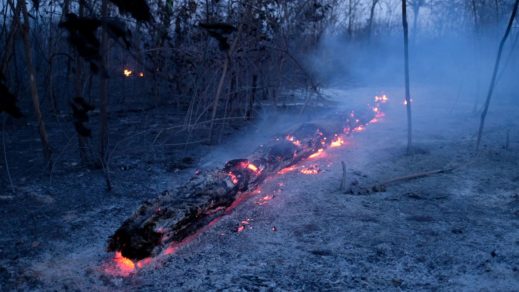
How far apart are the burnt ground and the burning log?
0.11 meters

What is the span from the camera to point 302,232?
10.5ft

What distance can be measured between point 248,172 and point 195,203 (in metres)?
0.88

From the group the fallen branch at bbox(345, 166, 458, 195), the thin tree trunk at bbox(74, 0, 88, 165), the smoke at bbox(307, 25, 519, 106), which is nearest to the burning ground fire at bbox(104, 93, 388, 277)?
the fallen branch at bbox(345, 166, 458, 195)

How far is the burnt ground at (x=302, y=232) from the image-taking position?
2.52m

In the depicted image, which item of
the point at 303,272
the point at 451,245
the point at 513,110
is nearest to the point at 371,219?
the point at 451,245

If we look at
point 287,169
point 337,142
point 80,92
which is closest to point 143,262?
point 80,92

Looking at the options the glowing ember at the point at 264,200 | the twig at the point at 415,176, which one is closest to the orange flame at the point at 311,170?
the twig at the point at 415,176

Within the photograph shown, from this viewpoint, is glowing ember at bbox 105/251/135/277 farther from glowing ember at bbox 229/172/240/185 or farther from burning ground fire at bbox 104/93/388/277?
glowing ember at bbox 229/172/240/185

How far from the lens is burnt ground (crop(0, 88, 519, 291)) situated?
2521 millimetres

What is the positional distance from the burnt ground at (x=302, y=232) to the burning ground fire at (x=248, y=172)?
0.06 metres

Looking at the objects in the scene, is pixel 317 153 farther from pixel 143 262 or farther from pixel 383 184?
pixel 143 262

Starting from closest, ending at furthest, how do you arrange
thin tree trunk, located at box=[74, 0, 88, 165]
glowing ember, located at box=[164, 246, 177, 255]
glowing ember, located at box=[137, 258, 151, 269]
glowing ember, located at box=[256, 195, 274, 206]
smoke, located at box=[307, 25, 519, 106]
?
glowing ember, located at box=[137, 258, 151, 269] → glowing ember, located at box=[164, 246, 177, 255] → glowing ember, located at box=[256, 195, 274, 206] → thin tree trunk, located at box=[74, 0, 88, 165] → smoke, located at box=[307, 25, 519, 106]

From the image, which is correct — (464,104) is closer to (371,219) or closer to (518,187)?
(518,187)

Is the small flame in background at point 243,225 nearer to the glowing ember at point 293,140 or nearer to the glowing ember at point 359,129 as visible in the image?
the glowing ember at point 293,140
